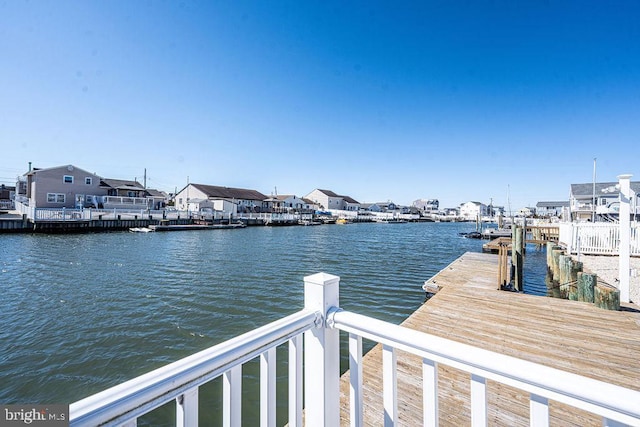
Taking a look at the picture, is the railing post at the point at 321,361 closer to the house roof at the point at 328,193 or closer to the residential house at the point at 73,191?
the residential house at the point at 73,191

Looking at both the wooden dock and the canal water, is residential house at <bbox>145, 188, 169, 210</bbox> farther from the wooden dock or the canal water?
the wooden dock

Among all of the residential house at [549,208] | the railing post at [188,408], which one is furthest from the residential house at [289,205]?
the railing post at [188,408]

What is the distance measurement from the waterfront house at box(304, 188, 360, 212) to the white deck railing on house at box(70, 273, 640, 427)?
7267 centimetres

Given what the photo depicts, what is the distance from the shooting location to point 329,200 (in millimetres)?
74625

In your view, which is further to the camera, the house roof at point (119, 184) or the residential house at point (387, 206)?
the residential house at point (387, 206)

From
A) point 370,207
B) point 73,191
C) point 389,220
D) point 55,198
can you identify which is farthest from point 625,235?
point 370,207

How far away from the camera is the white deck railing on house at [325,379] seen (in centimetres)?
98

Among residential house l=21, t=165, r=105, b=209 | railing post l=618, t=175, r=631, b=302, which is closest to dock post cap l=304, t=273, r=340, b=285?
railing post l=618, t=175, r=631, b=302

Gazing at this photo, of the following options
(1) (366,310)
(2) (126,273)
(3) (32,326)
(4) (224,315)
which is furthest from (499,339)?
(2) (126,273)

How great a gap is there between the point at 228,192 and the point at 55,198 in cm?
2534

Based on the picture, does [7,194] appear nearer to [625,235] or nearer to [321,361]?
[321,361]

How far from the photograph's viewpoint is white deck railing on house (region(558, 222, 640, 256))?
11570 mm

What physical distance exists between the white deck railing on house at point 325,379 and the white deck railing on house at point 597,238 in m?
13.6

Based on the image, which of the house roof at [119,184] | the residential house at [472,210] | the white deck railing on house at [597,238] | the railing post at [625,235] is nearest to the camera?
the railing post at [625,235]
